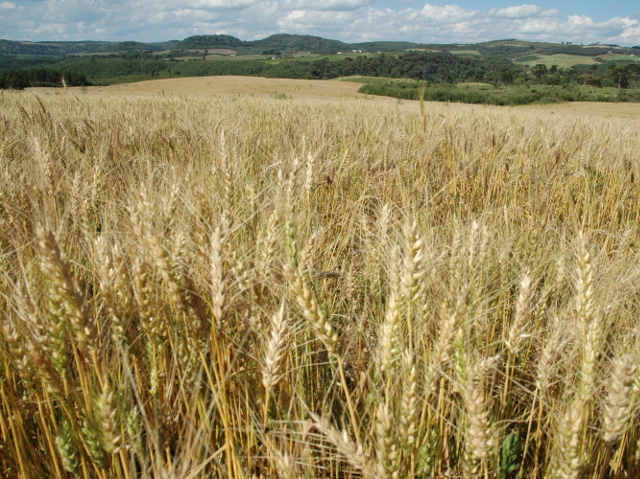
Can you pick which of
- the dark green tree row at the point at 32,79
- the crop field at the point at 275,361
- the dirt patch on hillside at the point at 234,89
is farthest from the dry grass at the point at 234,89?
the crop field at the point at 275,361

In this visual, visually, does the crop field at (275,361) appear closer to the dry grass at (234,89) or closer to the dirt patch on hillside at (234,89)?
the dry grass at (234,89)

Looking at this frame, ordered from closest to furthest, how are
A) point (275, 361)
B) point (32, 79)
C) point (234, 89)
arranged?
point (275, 361), point (32, 79), point (234, 89)

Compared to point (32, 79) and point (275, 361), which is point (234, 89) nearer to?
point (32, 79)

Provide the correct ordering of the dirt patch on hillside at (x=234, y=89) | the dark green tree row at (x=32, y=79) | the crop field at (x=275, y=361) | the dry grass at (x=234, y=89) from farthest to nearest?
the dirt patch on hillside at (x=234, y=89) → the dry grass at (x=234, y=89) → the dark green tree row at (x=32, y=79) → the crop field at (x=275, y=361)

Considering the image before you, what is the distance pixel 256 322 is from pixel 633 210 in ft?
9.51

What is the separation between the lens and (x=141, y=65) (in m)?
85.5

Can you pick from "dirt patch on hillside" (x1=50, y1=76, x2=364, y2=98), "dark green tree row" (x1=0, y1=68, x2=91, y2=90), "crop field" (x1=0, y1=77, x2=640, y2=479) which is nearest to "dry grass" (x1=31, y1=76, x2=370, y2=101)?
"dirt patch on hillside" (x1=50, y1=76, x2=364, y2=98)

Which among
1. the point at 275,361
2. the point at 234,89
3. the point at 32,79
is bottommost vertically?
the point at 275,361

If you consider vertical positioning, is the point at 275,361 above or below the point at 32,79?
below

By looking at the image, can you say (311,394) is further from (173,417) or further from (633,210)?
(633,210)

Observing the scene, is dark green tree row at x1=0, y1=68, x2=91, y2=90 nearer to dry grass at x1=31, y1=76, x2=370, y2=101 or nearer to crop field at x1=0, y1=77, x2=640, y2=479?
dry grass at x1=31, y1=76, x2=370, y2=101

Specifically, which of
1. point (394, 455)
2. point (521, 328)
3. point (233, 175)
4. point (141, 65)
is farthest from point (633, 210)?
point (141, 65)

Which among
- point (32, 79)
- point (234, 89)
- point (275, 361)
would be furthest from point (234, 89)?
point (275, 361)

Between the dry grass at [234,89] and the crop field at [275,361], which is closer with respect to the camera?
the crop field at [275,361]
